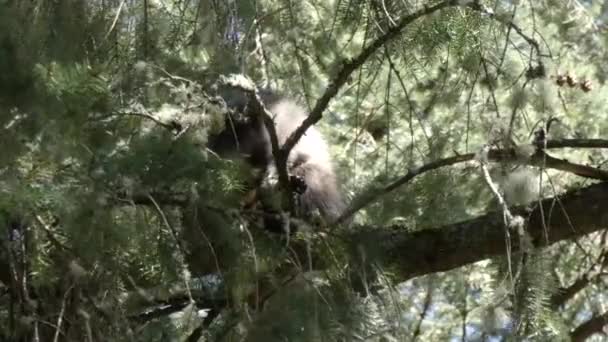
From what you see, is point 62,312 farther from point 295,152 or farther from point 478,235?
point 295,152

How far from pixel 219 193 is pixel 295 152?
A: 1464 mm

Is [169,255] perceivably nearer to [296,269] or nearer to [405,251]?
[296,269]

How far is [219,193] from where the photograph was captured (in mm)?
2291

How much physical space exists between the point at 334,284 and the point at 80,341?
57cm

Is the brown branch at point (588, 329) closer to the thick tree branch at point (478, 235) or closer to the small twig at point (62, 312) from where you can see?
the thick tree branch at point (478, 235)

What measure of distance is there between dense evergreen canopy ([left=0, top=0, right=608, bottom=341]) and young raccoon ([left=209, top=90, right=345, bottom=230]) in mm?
652

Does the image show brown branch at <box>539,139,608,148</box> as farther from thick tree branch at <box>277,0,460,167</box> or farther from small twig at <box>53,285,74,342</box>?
small twig at <box>53,285,74,342</box>

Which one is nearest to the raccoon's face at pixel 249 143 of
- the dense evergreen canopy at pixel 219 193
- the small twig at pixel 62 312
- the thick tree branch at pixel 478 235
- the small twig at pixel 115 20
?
the dense evergreen canopy at pixel 219 193

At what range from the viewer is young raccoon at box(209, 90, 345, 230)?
3.57 meters

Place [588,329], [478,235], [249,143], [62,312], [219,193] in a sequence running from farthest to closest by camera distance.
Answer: [249,143], [588,329], [478,235], [219,193], [62,312]

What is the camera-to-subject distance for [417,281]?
3854 mm

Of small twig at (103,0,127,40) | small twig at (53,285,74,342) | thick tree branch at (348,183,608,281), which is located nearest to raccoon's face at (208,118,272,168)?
thick tree branch at (348,183,608,281)

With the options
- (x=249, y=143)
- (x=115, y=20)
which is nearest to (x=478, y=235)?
(x=115, y=20)

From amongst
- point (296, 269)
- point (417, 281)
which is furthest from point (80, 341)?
point (417, 281)
